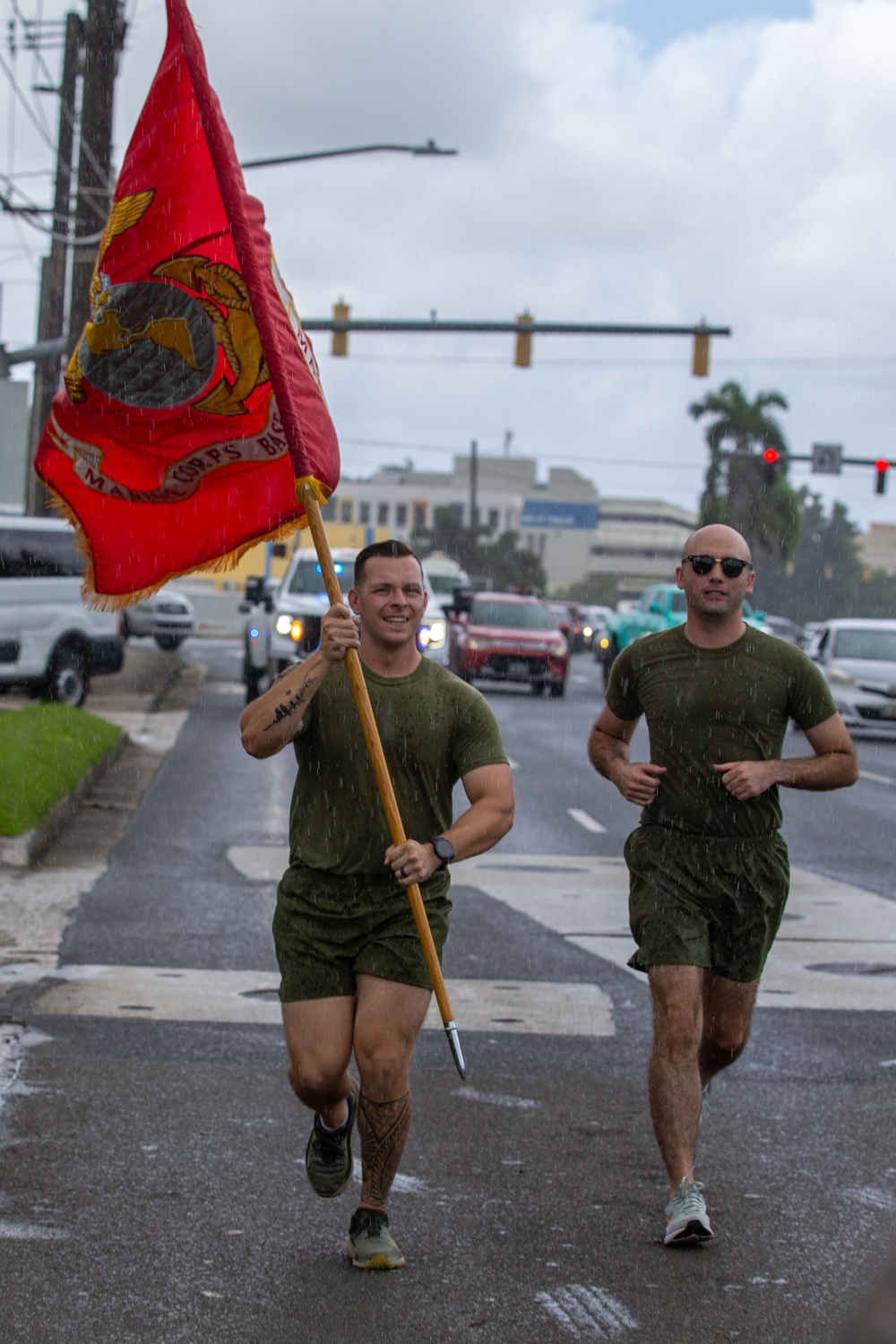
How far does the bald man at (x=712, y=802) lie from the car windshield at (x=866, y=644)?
20256mm

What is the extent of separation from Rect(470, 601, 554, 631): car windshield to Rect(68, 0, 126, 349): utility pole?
43.4 feet

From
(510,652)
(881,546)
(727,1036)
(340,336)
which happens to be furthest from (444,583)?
(881,546)

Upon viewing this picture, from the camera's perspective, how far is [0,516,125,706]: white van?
65.5 feet

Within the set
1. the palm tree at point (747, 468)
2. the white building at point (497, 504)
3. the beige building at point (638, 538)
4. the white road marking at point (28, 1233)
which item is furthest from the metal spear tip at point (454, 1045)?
the beige building at point (638, 538)

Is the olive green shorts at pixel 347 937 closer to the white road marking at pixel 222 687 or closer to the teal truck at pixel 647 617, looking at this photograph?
the white road marking at pixel 222 687

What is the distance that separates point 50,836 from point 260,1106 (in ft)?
20.2

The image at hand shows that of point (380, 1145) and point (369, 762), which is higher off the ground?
point (369, 762)

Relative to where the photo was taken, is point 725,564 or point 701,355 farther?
point 701,355

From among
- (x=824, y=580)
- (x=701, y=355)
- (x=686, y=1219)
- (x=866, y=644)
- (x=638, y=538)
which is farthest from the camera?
(x=638, y=538)

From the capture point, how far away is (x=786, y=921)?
10.0 m

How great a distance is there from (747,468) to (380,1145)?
65.3 m

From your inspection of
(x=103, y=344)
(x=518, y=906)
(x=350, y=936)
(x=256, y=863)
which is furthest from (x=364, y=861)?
(x=256, y=863)

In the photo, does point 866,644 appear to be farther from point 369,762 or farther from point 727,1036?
point 369,762

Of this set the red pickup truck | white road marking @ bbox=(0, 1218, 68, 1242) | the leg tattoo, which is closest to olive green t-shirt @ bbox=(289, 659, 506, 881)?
the leg tattoo
